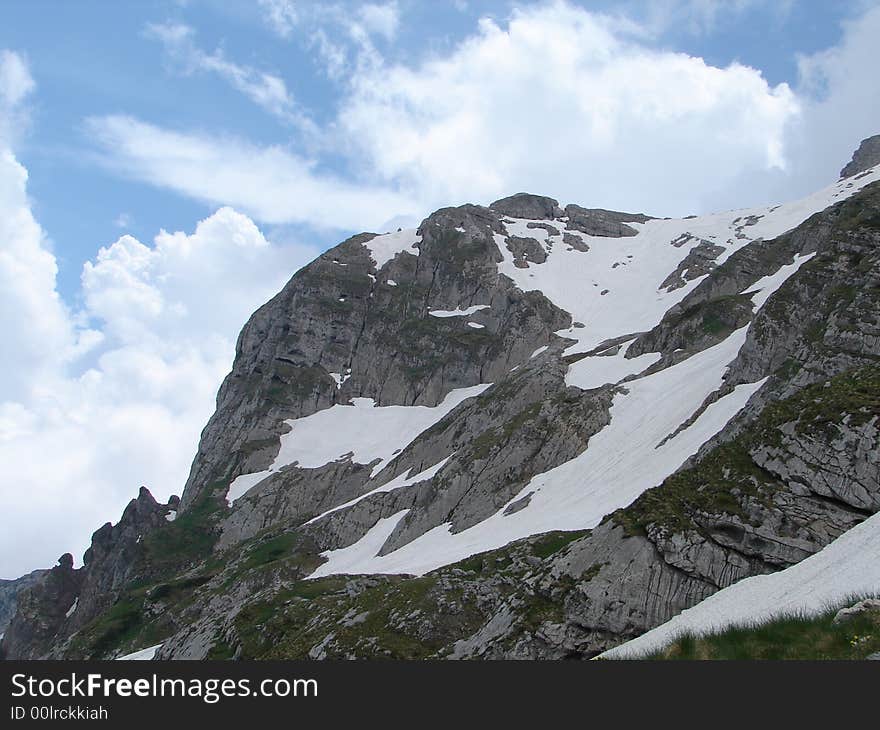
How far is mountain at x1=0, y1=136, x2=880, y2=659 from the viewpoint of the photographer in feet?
93.7

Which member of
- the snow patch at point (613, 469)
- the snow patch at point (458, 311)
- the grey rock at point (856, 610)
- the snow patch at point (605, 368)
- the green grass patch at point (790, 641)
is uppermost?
the snow patch at point (458, 311)

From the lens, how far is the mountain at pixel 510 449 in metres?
28.6

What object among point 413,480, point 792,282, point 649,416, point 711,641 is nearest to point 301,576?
point 413,480

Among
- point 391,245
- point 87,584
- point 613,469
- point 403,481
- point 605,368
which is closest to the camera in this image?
point 613,469

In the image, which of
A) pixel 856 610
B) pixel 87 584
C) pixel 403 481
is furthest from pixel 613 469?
pixel 87 584

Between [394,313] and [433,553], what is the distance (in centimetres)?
9607

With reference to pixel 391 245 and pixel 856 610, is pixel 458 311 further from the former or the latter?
pixel 856 610

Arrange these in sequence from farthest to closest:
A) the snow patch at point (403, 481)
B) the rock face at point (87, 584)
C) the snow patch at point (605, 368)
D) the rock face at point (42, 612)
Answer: the rock face at point (42, 612) → the rock face at point (87, 584) → the snow patch at point (403, 481) → the snow patch at point (605, 368)

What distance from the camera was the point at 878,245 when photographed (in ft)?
207

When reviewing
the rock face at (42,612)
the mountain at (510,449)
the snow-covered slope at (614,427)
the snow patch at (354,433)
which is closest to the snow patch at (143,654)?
the mountain at (510,449)

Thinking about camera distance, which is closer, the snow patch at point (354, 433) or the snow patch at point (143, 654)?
the snow patch at point (143, 654)

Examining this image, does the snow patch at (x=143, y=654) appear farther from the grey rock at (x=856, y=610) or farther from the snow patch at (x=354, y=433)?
the grey rock at (x=856, y=610)

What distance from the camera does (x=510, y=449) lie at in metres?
75.4

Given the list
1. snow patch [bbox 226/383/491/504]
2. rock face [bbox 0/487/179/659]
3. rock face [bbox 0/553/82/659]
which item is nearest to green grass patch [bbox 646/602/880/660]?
snow patch [bbox 226/383/491/504]
